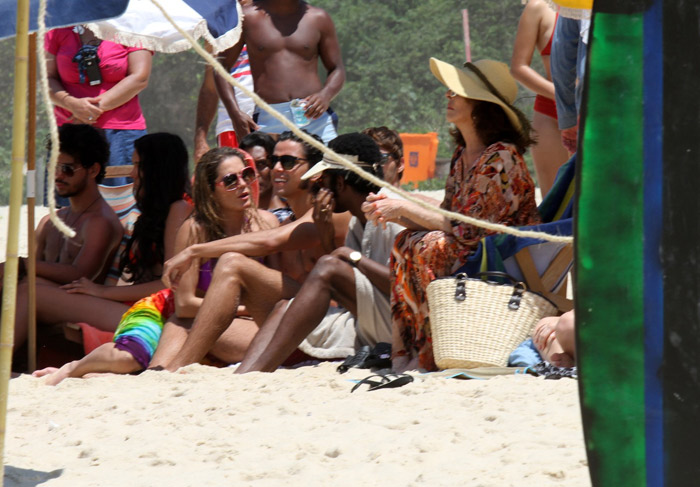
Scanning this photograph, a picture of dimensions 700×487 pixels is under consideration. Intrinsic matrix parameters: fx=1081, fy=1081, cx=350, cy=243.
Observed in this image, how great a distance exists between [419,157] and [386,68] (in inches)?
333

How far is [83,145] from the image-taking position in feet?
18.4

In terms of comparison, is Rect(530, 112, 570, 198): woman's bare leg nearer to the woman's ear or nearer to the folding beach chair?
the folding beach chair

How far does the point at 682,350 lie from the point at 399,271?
2.66m

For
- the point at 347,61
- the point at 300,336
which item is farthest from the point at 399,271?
the point at 347,61

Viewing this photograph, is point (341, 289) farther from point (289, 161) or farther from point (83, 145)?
point (83, 145)

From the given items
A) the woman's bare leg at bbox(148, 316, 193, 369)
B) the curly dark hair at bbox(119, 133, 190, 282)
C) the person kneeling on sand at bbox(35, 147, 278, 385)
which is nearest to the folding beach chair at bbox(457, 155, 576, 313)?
the person kneeling on sand at bbox(35, 147, 278, 385)

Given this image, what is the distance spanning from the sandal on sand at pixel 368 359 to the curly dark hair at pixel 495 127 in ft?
3.25

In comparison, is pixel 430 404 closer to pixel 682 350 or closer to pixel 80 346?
pixel 682 350

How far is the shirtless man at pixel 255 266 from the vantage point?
471cm

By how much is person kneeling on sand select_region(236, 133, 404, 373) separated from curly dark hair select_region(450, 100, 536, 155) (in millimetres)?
674

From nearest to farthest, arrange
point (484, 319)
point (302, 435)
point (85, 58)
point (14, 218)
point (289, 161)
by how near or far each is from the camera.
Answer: point (14, 218)
point (302, 435)
point (484, 319)
point (289, 161)
point (85, 58)

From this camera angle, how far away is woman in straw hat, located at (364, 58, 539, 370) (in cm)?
430

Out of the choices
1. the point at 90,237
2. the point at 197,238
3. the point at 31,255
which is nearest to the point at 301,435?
the point at 197,238

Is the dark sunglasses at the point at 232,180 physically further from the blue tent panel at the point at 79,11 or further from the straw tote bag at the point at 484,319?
the straw tote bag at the point at 484,319
